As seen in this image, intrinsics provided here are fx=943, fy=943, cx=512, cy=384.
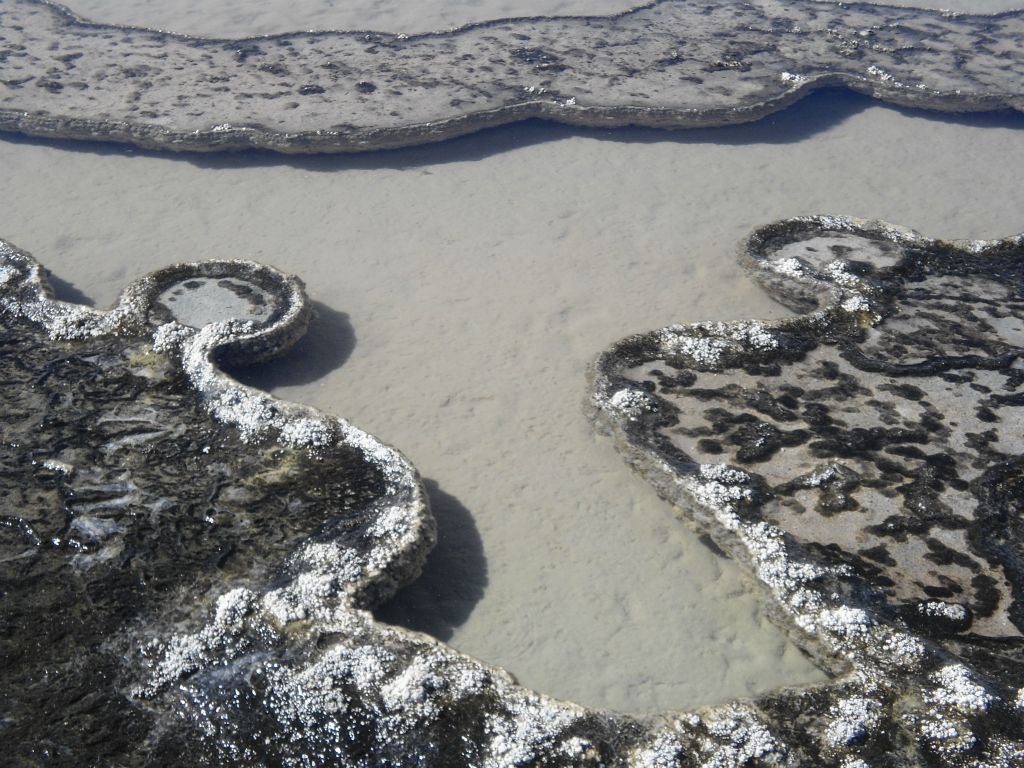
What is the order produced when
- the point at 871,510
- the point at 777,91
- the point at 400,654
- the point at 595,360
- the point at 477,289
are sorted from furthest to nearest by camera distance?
the point at 777,91
the point at 477,289
the point at 595,360
the point at 871,510
the point at 400,654

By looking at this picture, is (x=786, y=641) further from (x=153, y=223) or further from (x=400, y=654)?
(x=153, y=223)

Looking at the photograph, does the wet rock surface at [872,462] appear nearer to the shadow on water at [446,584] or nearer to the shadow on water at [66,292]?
the shadow on water at [446,584]

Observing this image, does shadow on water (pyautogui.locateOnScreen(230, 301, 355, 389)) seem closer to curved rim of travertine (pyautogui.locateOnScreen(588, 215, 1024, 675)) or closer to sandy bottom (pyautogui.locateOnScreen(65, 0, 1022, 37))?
curved rim of travertine (pyautogui.locateOnScreen(588, 215, 1024, 675))

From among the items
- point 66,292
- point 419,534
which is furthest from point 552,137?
point 419,534

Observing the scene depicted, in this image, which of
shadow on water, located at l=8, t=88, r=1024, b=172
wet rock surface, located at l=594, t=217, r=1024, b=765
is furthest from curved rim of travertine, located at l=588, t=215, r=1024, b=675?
shadow on water, located at l=8, t=88, r=1024, b=172

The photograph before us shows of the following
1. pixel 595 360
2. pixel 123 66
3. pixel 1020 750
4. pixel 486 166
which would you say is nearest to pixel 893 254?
pixel 595 360

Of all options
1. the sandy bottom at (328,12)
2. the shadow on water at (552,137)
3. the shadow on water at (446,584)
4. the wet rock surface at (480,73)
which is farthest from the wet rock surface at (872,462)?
the sandy bottom at (328,12)

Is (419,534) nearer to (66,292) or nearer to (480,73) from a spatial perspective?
(66,292)
